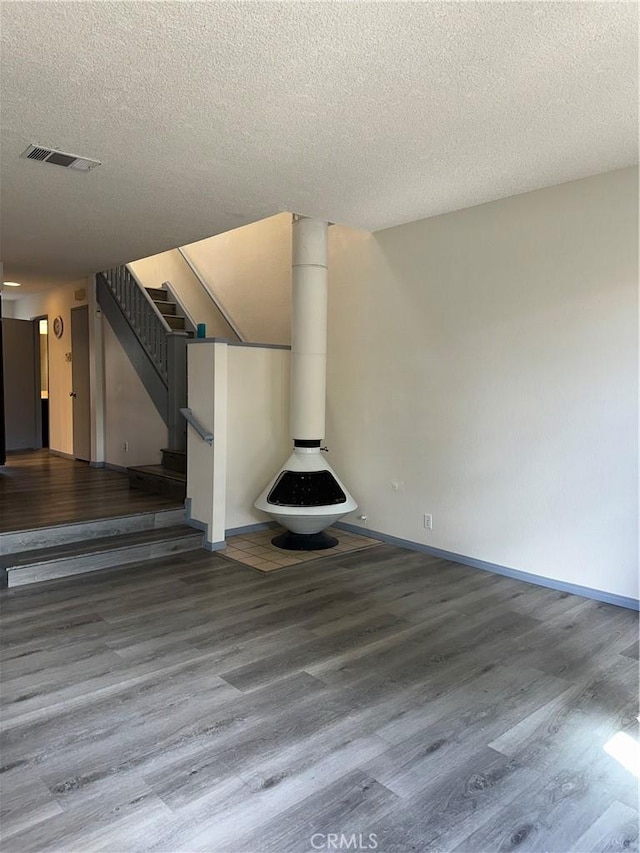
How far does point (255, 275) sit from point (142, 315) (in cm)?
151

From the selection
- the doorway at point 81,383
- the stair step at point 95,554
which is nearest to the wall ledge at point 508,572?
the stair step at point 95,554

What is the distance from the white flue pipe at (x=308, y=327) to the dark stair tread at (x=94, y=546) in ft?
4.46

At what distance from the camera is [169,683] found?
2771mm

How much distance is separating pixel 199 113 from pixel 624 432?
3153mm

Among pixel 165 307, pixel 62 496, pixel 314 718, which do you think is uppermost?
pixel 165 307

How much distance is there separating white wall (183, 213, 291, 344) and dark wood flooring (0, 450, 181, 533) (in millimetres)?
2349

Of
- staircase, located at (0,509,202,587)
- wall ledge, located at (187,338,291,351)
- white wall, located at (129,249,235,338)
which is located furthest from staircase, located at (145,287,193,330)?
staircase, located at (0,509,202,587)

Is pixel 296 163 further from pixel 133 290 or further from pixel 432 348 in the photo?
pixel 133 290

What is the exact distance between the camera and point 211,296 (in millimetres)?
7480

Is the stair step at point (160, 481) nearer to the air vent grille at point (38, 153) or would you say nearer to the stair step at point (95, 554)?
the stair step at point (95, 554)

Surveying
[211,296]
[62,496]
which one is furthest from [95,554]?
[211,296]

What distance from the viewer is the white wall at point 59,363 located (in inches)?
341

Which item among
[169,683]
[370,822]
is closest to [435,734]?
[370,822]

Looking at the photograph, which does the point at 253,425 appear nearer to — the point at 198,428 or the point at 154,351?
the point at 198,428
